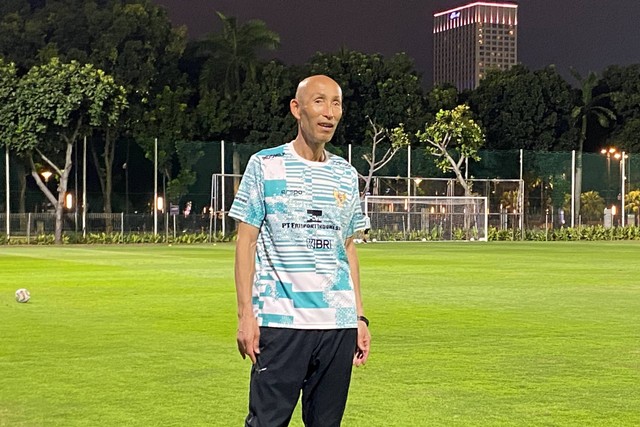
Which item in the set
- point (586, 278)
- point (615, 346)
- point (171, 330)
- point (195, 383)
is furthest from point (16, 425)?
point (586, 278)

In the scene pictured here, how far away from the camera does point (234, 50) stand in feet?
236

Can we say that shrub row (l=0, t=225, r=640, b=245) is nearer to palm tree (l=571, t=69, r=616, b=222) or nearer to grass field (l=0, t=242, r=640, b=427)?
palm tree (l=571, t=69, r=616, b=222)

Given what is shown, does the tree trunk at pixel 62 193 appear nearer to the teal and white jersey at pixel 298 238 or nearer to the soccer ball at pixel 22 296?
the soccer ball at pixel 22 296

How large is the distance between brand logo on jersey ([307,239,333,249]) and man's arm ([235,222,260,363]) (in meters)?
0.26

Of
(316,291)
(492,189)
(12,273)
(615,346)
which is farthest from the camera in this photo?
(492,189)

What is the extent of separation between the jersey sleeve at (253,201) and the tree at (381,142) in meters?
54.1

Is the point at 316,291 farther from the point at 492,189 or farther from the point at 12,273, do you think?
the point at 492,189

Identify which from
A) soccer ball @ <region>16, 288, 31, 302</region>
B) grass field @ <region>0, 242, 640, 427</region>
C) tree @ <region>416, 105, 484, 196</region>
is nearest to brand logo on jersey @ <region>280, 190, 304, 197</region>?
grass field @ <region>0, 242, 640, 427</region>

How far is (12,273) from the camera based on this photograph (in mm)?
27328

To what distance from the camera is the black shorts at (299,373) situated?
5082mm

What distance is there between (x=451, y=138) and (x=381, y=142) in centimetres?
577

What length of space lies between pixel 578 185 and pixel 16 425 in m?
61.4

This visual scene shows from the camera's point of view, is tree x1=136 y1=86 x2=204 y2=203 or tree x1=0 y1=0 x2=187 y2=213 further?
tree x1=0 y1=0 x2=187 y2=213

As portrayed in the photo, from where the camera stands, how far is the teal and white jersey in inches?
201
